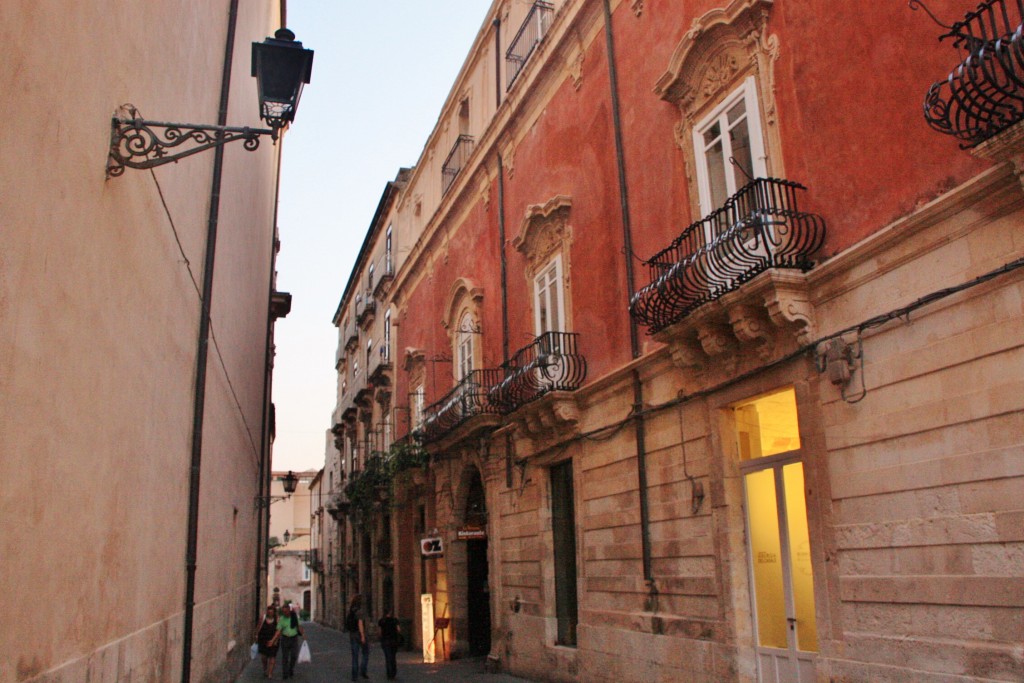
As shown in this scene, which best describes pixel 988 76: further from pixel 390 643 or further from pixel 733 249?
pixel 390 643

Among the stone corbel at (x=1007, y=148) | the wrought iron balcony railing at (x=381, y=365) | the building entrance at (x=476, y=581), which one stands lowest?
the building entrance at (x=476, y=581)

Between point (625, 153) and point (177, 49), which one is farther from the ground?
point (625, 153)

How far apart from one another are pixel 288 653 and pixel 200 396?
8734 millimetres

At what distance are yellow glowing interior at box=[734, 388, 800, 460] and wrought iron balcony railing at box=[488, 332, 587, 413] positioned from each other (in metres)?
3.60

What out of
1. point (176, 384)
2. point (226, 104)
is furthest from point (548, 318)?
point (176, 384)

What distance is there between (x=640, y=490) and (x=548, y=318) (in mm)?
4308

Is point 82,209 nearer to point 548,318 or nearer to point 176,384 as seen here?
point 176,384

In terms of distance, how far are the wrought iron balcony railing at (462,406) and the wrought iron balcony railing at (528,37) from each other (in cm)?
568

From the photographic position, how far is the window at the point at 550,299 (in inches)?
547

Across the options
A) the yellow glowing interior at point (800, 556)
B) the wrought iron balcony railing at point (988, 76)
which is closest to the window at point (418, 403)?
the yellow glowing interior at point (800, 556)

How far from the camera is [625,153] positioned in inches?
471

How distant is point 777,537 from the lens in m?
8.91

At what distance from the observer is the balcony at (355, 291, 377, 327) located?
3157cm

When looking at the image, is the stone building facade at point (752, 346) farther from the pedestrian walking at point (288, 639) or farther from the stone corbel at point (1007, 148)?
the pedestrian walking at point (288, 639)
